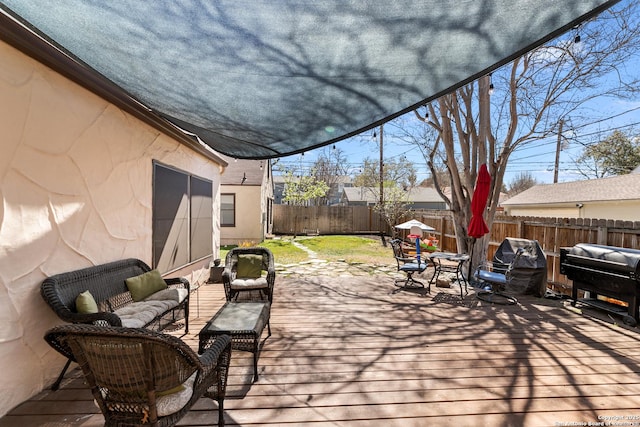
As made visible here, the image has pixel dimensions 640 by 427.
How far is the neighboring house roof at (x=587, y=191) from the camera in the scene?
1147 centimetres

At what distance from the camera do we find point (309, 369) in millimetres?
3021

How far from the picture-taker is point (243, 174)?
14.1 m

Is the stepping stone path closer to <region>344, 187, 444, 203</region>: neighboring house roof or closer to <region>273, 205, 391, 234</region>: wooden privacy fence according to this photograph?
<region>273, 205, 391, 234</region>: wooden privacy fence

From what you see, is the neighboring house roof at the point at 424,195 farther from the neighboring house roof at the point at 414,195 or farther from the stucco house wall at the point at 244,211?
the stucco house wall at the point at 244,211

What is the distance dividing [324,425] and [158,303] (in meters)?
2.42

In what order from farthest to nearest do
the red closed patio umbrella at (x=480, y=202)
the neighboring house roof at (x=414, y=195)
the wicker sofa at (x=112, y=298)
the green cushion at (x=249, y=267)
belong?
the neighboring house roof at (x=414, y=195)
the red closed patio umbrella at (x=480, y=202)
the green cushion at (x=249, y=267)
the wicker sofa at (x=112, y=298)

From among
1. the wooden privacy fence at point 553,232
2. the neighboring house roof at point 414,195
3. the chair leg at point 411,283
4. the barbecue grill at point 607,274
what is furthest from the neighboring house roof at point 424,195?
the barbecue grill at point 607,274

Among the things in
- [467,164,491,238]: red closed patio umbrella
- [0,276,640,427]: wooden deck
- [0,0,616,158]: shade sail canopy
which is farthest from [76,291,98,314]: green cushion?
[467,164,491,238]: red closed patio umbrella

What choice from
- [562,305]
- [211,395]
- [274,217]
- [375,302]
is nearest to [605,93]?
[562,305]

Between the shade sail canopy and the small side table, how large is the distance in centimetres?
208

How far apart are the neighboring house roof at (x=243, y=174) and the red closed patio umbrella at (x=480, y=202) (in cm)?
903

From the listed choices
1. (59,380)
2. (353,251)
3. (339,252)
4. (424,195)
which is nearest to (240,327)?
(59,380)

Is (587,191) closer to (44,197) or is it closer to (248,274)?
(248,274)

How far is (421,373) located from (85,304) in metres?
3.27
